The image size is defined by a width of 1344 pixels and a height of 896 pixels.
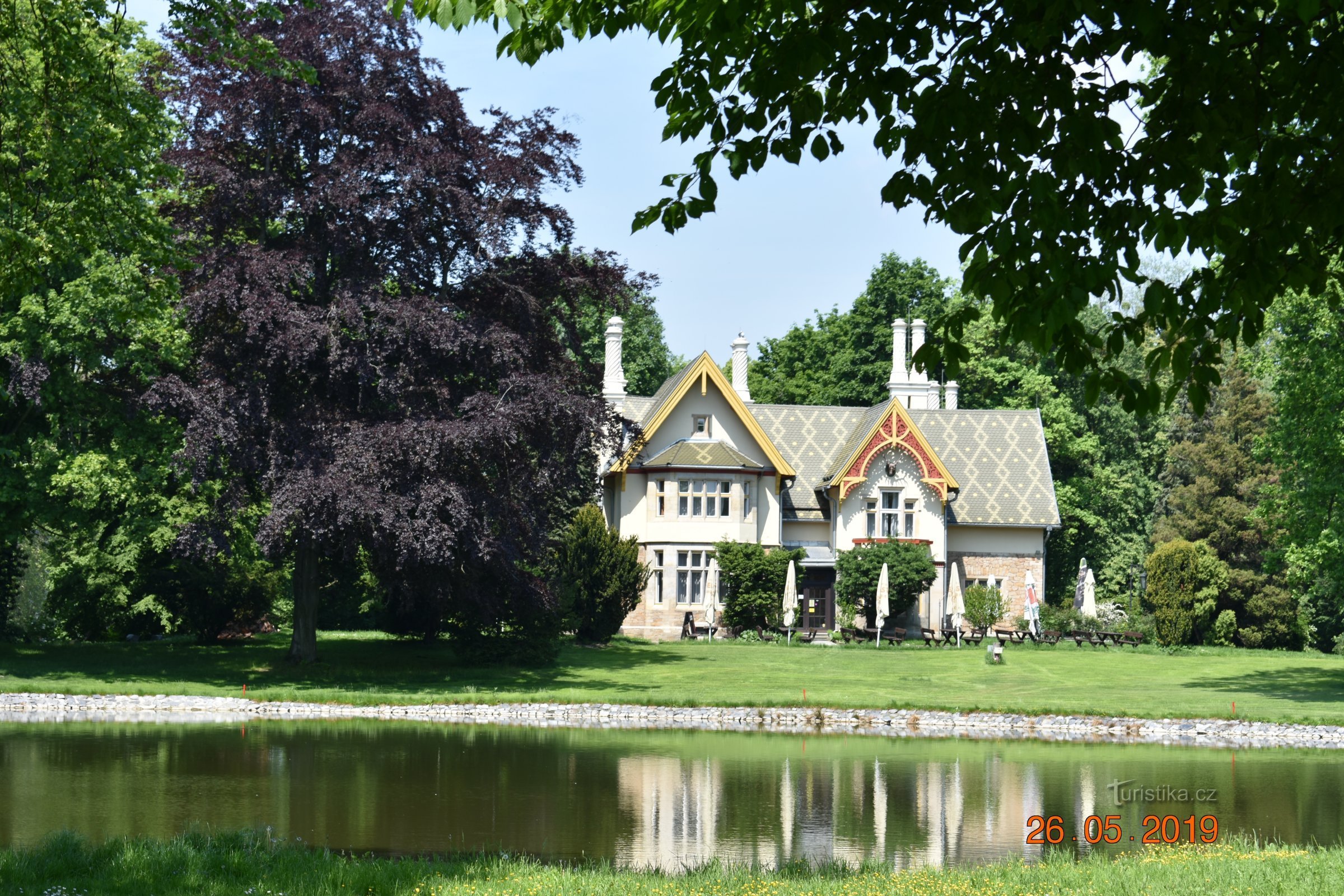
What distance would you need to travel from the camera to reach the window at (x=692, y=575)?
46.4 metres

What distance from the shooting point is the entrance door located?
4688 cm

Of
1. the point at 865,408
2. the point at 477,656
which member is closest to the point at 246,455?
the point at 477,656

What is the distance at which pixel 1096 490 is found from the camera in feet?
194

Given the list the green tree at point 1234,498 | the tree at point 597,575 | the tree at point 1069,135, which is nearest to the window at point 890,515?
the tree at point 597,575

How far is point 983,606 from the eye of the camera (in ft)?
155

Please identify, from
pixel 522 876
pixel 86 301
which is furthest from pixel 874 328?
pixel 522 876

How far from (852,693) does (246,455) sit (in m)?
14.2

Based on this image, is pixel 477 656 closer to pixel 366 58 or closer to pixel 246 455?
pixel 246 455

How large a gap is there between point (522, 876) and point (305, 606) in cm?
2275

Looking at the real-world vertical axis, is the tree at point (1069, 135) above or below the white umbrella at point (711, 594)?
above

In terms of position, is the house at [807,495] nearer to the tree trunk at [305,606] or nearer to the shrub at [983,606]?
the shrub at [983,606]

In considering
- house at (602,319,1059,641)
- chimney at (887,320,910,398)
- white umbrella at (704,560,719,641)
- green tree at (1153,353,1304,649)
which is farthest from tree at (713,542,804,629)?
green tree at (1153,353,1304,649)

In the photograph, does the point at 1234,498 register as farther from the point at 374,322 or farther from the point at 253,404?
the point at 253,404

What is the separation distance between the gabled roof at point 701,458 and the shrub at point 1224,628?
17013 millimetres
